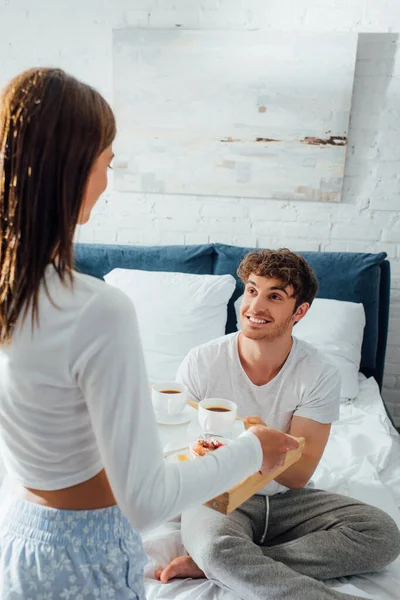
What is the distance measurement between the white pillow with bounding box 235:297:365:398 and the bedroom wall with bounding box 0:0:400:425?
1.46ft

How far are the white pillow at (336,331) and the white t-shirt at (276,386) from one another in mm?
842

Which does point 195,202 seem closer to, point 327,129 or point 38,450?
point 327,129

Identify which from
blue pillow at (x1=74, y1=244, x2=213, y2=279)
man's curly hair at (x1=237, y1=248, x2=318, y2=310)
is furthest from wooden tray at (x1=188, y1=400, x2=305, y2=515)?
blue pillow at (x1=74, y1=244, x2=213, y2=279)

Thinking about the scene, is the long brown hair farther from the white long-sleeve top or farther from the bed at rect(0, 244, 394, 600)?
the bed at rect(0, 244, 394, 600)

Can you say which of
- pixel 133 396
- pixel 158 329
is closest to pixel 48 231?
pixel 133 396

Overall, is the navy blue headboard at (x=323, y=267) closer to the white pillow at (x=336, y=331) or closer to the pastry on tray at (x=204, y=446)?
the white pillow at (x=336, y=331)

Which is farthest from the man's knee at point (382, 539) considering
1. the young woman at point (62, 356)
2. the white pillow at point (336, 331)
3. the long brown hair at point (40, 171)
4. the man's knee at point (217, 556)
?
the long brown hair at point (40, 171)

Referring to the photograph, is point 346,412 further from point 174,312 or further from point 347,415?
point 174,312

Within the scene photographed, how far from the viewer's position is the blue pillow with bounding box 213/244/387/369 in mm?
2742

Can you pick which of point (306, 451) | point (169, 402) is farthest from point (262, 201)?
point (169, 402)

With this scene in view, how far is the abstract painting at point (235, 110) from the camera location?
2.85 meters

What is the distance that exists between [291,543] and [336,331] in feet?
3.99

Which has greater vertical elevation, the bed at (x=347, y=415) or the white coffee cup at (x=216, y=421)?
the white coffee cup at (x=216, y=421)

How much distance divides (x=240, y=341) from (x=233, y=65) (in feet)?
5.38
